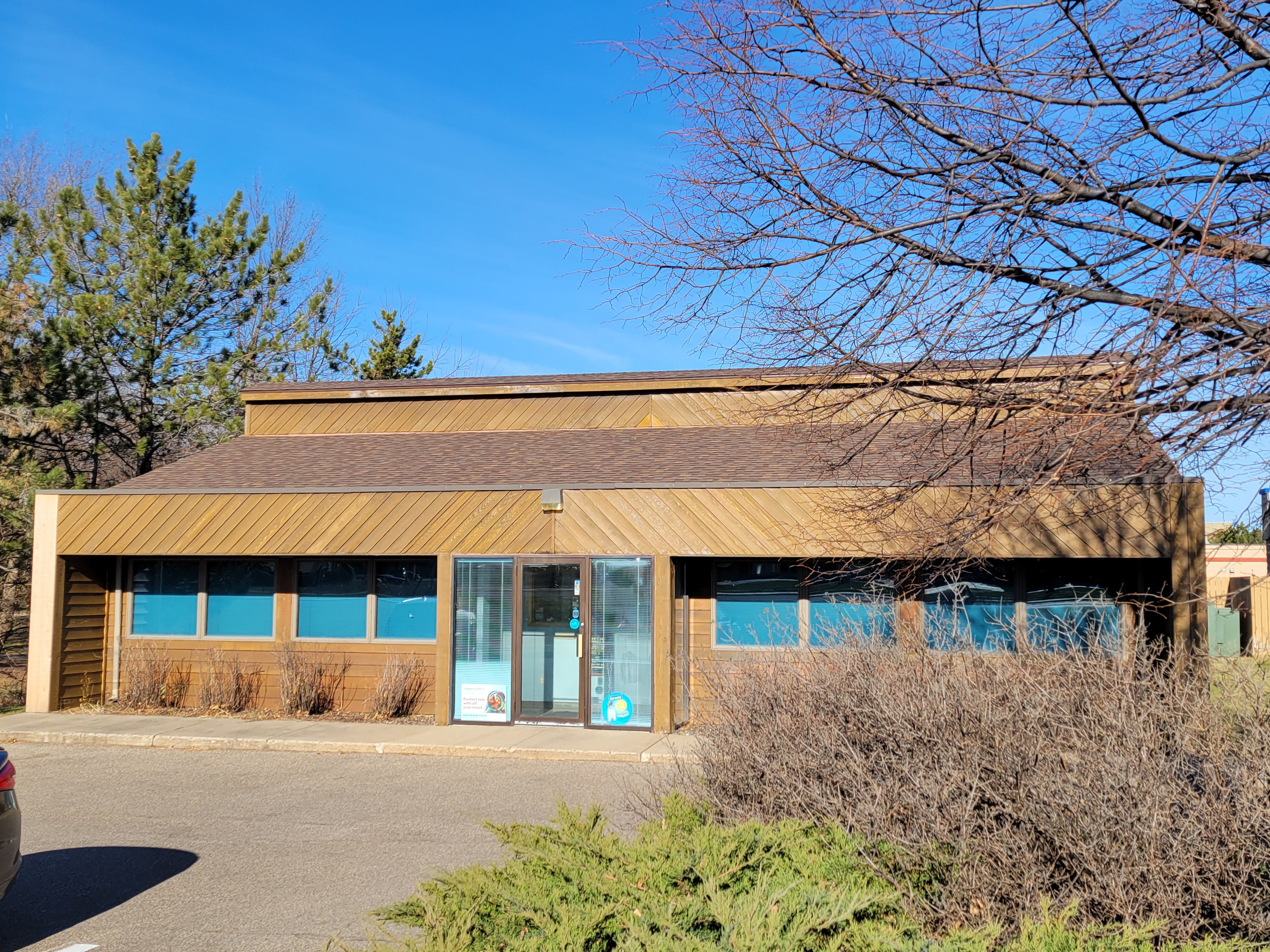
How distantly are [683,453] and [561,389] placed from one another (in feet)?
10.4

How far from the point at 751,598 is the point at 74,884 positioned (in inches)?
334

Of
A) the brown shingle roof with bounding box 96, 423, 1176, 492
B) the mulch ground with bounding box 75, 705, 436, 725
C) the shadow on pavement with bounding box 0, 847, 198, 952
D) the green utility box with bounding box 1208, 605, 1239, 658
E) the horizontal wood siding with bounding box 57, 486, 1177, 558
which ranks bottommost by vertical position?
the shadow on pavement with bounding box 0, 847, 198, 952

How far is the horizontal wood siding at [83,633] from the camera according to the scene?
14.8 meters

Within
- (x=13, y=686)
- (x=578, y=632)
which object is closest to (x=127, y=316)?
(x=13, y=686)

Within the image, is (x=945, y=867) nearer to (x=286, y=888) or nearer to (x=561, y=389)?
(x=286, y=888)

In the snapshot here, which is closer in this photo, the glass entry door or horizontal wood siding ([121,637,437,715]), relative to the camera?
the glass entry door

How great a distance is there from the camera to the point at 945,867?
14.8 feet

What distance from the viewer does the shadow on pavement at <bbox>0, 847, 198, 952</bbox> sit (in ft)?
20.3

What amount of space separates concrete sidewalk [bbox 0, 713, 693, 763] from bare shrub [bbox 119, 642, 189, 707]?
2.54 feet

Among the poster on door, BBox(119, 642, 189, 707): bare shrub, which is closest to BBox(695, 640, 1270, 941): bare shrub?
the poster on door

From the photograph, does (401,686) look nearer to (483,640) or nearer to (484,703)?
(484,703)

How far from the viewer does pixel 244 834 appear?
830 cm

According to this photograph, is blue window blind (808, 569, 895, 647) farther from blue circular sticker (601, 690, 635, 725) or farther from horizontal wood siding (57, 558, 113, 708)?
horizontal wood siding (57, 558, 113, 708)

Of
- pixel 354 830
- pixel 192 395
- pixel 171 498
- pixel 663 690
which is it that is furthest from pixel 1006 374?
pixel 192 395
